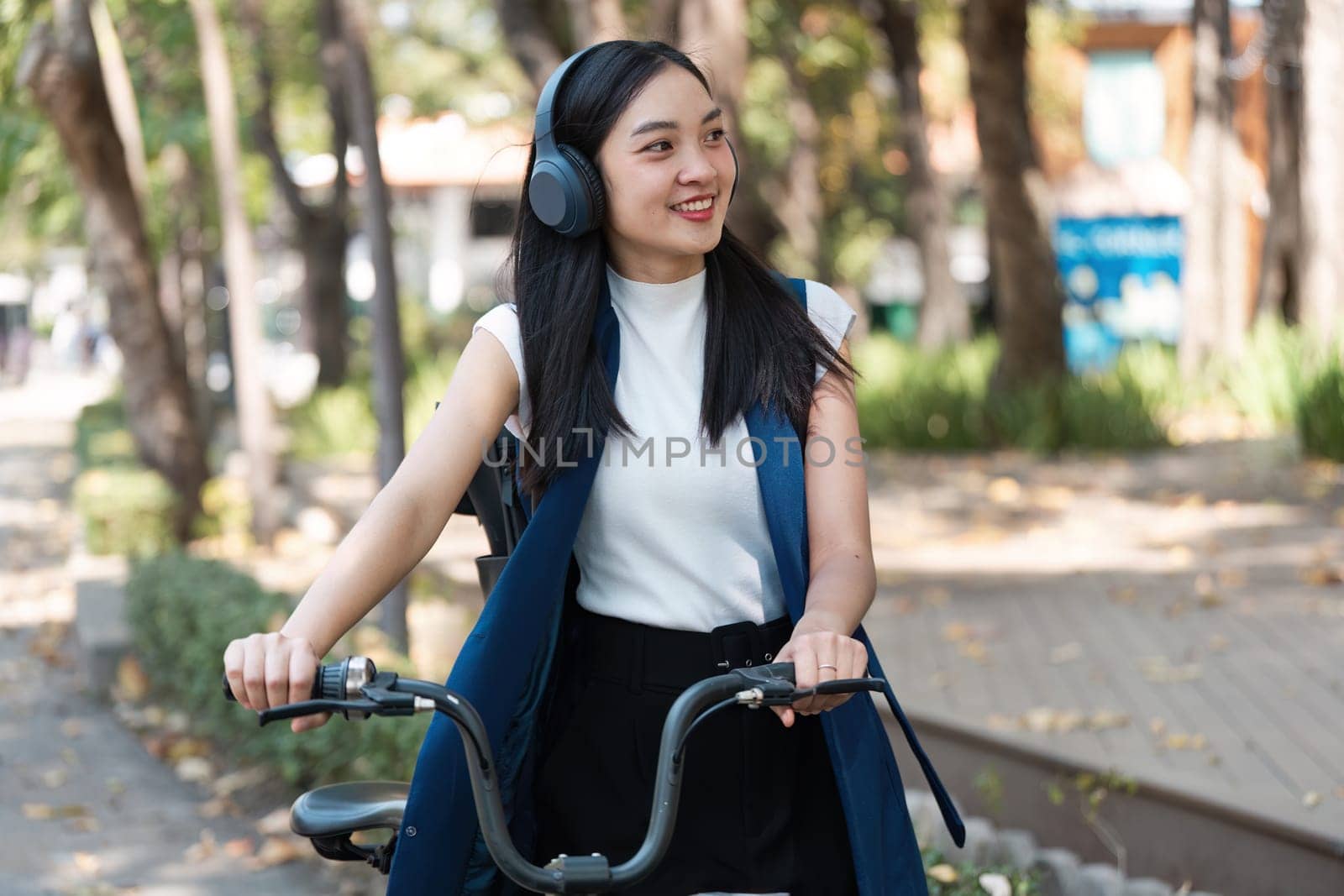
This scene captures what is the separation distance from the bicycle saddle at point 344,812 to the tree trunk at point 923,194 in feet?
57.4

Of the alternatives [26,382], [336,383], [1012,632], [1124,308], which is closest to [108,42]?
[1012,632]

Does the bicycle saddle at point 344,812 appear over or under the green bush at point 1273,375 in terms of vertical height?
over

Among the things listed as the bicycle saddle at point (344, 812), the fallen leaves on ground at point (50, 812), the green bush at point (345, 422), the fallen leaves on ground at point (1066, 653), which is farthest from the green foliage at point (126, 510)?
the bicycle saddle at point (344, 812)

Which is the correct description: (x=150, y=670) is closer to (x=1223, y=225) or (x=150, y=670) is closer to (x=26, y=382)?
(x=1223, y=225)

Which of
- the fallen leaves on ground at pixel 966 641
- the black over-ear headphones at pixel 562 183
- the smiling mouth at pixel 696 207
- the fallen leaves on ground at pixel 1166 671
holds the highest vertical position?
the black over-ear headphones at pixel 562 183

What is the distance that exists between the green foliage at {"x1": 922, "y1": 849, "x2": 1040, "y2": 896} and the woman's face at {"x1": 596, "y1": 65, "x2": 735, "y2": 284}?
177 cm

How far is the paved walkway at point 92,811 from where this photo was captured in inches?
198

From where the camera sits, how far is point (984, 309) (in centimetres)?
2883

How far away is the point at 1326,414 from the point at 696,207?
1030cm

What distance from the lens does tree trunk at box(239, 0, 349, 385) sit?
61.8ft

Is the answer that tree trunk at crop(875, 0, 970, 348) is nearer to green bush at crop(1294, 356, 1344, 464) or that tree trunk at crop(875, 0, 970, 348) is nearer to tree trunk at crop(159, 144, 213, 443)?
green bush at crop(1294, 356, 1344, 464)

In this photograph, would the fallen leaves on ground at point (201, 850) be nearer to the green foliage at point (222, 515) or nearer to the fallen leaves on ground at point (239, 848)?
the fallen leaves on ground at point (239, 848)

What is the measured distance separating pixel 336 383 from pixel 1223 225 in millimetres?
11308

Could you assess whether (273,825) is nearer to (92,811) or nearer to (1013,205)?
(92,811)
